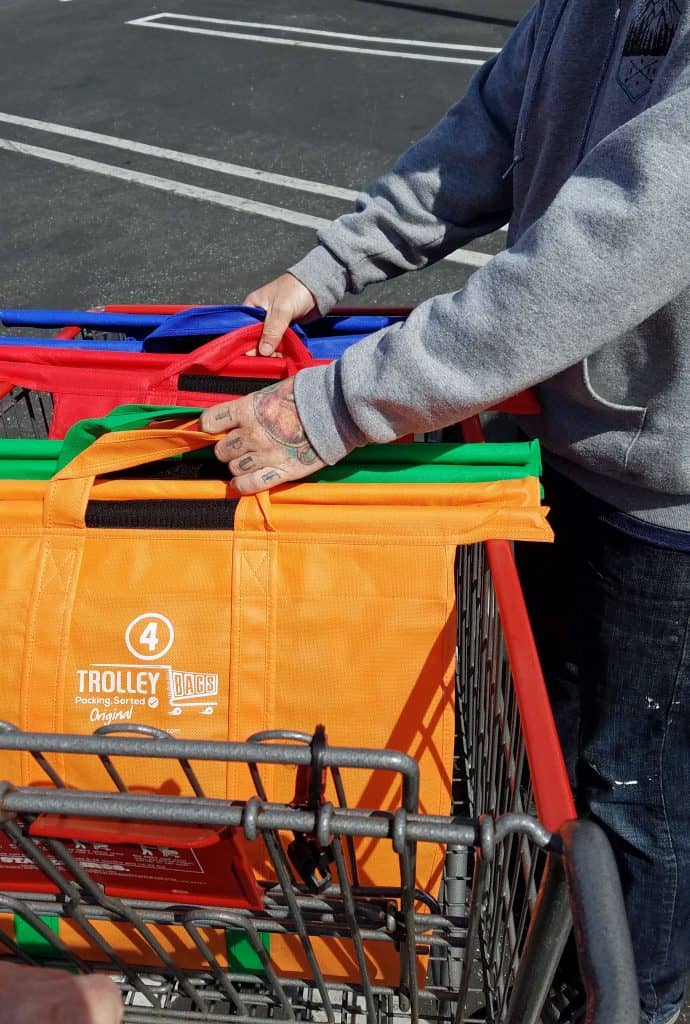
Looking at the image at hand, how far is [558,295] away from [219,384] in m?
0.79

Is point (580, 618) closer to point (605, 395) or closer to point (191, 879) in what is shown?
point (605, 395)

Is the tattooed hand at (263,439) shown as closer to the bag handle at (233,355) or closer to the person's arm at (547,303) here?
the person's arm at (547,303)

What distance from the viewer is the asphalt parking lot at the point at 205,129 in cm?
523

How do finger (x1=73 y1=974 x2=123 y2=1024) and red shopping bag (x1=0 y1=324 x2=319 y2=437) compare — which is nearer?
finger (x1=73 y1=974 x2=123 y2=1024)

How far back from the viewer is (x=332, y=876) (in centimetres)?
152

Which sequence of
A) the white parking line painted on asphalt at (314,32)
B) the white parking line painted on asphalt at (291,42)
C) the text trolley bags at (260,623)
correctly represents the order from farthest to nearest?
the white parking line painted on asphalt at (314,32) → the white parking line painted on asphalt at (291,42) → the text trolley bags at (260,623)

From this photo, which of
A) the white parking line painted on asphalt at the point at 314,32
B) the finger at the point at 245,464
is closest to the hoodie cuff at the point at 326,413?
the finger at the point at 245,464

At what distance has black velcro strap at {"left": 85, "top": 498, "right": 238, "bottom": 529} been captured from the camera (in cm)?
151

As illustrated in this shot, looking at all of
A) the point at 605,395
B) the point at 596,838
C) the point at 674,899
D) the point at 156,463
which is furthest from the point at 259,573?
the point at 674,899

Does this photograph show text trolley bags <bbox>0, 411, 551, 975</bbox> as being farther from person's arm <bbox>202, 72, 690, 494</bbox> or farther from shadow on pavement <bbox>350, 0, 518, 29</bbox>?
shadow on pavement <bbox>350, 0, 518, 29</bbox>

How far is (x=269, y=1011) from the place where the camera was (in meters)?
1.63

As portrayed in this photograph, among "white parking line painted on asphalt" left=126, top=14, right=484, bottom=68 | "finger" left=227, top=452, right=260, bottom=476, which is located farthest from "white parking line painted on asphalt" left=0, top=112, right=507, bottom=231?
"finger" left=227, top=452, right=260, bottom=476

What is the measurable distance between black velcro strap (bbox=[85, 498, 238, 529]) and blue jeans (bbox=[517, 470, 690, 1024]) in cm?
65

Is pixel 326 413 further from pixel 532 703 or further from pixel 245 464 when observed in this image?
pixel 532 703
